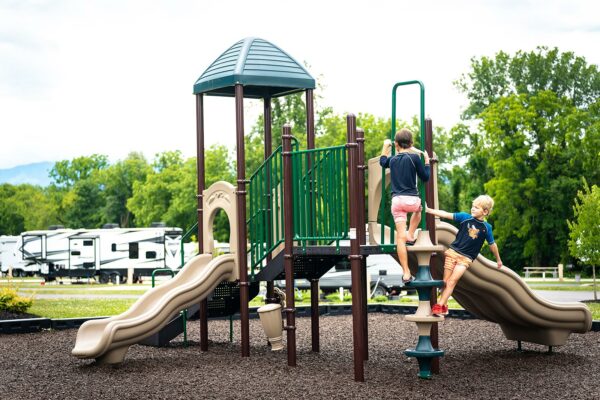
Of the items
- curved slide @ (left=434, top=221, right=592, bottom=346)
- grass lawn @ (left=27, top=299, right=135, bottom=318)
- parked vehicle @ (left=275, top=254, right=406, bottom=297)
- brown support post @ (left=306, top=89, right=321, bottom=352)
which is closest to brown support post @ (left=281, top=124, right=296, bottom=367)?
brown support post @ (left=306, top=89, right=321, bottom=352)

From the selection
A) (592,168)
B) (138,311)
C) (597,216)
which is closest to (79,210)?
(592,168)

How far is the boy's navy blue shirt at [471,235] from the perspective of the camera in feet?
35.1

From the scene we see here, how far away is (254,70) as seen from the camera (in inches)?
515

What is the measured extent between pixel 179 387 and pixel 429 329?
3.03 meters

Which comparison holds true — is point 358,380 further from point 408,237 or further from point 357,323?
point 408,237

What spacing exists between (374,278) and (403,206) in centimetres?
1866

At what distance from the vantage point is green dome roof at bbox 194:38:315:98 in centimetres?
1302

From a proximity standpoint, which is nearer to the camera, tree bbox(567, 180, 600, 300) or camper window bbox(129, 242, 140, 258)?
tree bbox(567, 180, 600, 300)

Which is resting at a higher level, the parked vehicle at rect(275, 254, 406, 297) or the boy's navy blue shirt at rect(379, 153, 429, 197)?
the boy's navy blue shirt at rect(379, 153, 429, 197)

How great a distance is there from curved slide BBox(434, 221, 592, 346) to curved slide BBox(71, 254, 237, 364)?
3.47 m

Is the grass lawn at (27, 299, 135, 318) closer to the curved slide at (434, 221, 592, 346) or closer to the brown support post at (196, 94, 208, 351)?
the brown support post at (196, 94, 208, 351)

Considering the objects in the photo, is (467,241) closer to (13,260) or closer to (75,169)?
(13,260)

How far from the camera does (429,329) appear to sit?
10344 millimetres

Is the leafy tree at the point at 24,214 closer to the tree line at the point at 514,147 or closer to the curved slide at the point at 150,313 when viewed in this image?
the tree line at the point at 514,147
